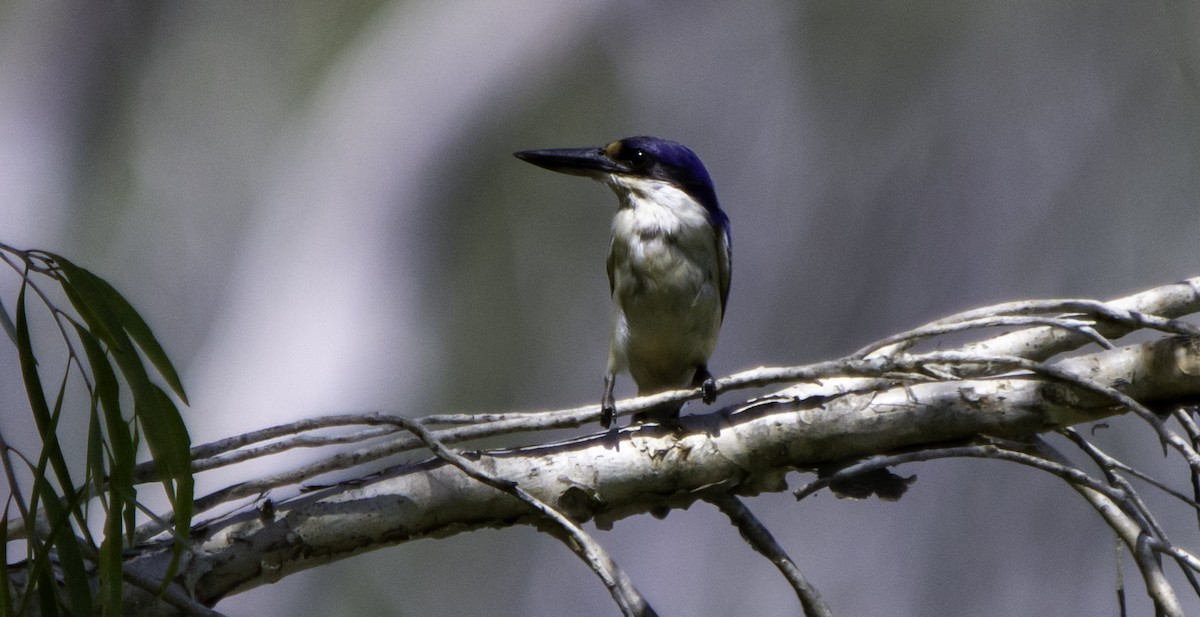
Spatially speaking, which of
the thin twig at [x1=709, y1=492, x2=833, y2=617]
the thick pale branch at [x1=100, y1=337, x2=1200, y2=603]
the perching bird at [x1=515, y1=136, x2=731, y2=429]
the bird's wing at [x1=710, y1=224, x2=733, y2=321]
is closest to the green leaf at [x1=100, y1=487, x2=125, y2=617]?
the thick pale branch at [x1=100, y1=337, x2=1200, y2=603]

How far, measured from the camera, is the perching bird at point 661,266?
2.34 meters

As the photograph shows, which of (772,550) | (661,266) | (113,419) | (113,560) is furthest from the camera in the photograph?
(661,266)

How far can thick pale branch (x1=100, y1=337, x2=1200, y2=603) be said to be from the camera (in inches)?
53.5

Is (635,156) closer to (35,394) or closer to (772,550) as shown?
(772,550)

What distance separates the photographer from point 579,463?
146 centimetres

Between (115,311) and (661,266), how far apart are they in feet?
4.44

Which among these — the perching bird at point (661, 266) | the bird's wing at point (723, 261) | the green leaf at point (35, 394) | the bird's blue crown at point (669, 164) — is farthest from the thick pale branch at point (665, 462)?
the bird's blue crown at point (669, 164)

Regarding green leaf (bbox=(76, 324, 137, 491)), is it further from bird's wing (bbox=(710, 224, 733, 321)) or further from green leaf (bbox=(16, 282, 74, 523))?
bird's wing (bbox=(710, 224, 733, 321))

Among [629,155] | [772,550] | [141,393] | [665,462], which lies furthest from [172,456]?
[629,155]

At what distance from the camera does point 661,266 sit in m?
2.35

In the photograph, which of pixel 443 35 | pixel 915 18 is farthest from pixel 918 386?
pixel 915 18

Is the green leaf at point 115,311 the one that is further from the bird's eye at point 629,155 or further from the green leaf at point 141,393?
the bird's eye at point 629,155

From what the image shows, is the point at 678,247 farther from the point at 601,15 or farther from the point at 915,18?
the point at 915,18

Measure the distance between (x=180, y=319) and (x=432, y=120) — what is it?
1.27 metres
